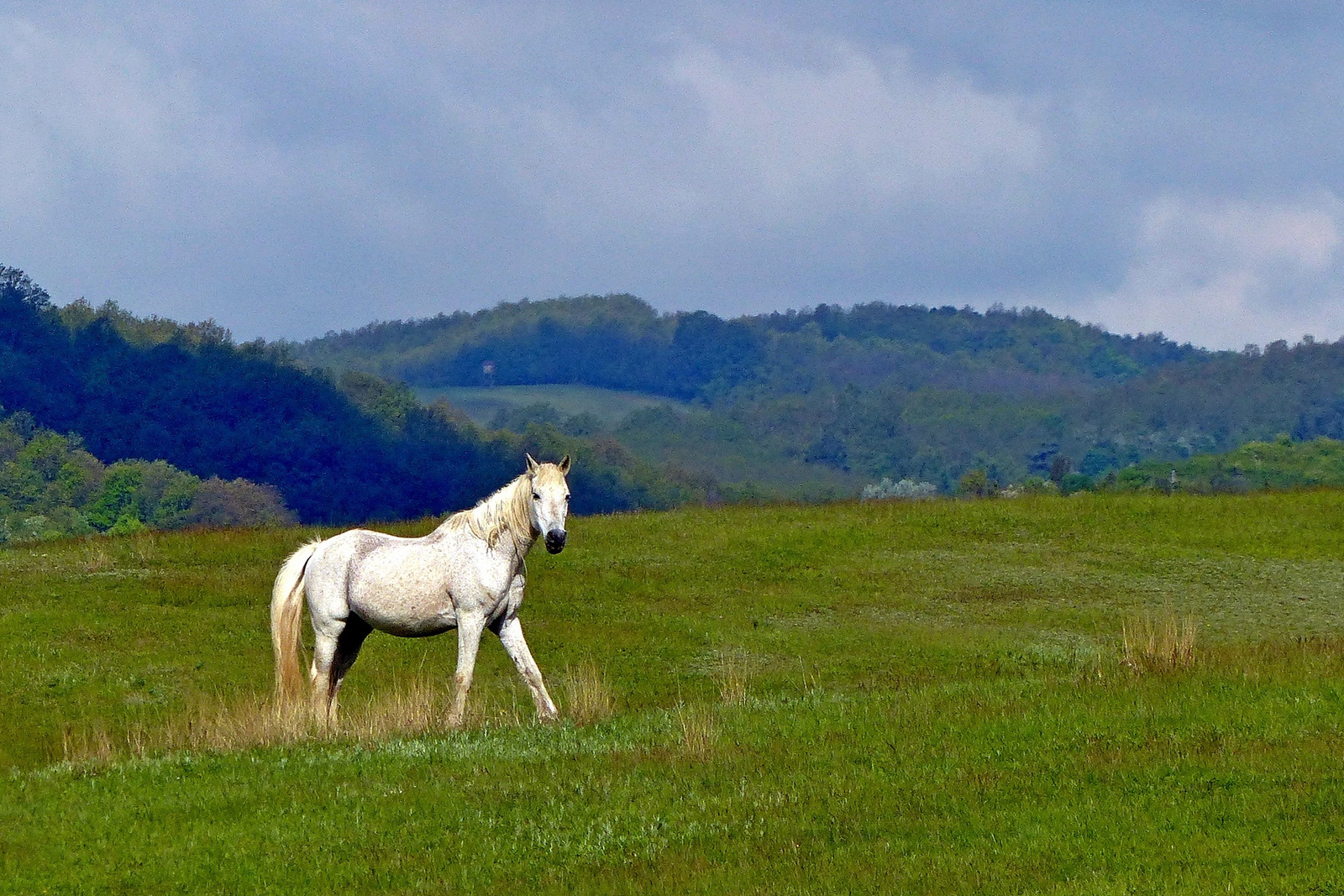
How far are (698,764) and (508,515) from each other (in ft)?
14.9

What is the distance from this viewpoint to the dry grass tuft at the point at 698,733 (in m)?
14.5

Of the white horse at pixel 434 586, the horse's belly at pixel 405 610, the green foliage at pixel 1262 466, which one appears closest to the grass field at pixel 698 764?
the white horse at pixel 434 586

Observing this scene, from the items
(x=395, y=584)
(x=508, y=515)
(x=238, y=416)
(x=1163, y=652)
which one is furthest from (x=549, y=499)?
(x=238, y=416)

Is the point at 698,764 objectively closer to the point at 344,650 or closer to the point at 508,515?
the point at 508,515

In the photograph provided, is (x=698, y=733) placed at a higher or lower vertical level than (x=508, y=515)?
lower

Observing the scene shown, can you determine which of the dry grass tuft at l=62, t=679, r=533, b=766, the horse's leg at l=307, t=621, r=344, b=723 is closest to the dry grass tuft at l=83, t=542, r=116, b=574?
the dry grass tuft at l=62, t=679, r=533, b=766

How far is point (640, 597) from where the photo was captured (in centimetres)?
3156

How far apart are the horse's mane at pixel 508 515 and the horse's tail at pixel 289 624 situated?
2.25 meters

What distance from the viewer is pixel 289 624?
712 inches

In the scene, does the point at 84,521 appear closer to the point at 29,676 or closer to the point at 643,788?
the point at 29,676

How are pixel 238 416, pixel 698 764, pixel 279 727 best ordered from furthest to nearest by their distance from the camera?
pixel 238 416, pixel 279 727, pixel 698 764

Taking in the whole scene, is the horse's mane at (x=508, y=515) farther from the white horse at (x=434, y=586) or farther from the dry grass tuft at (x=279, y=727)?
the dry grass tuft at (x=279, y=727)

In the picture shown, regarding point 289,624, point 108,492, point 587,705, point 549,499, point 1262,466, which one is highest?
point 549,499

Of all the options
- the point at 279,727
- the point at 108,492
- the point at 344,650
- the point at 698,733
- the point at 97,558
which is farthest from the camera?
the point at 108,492
